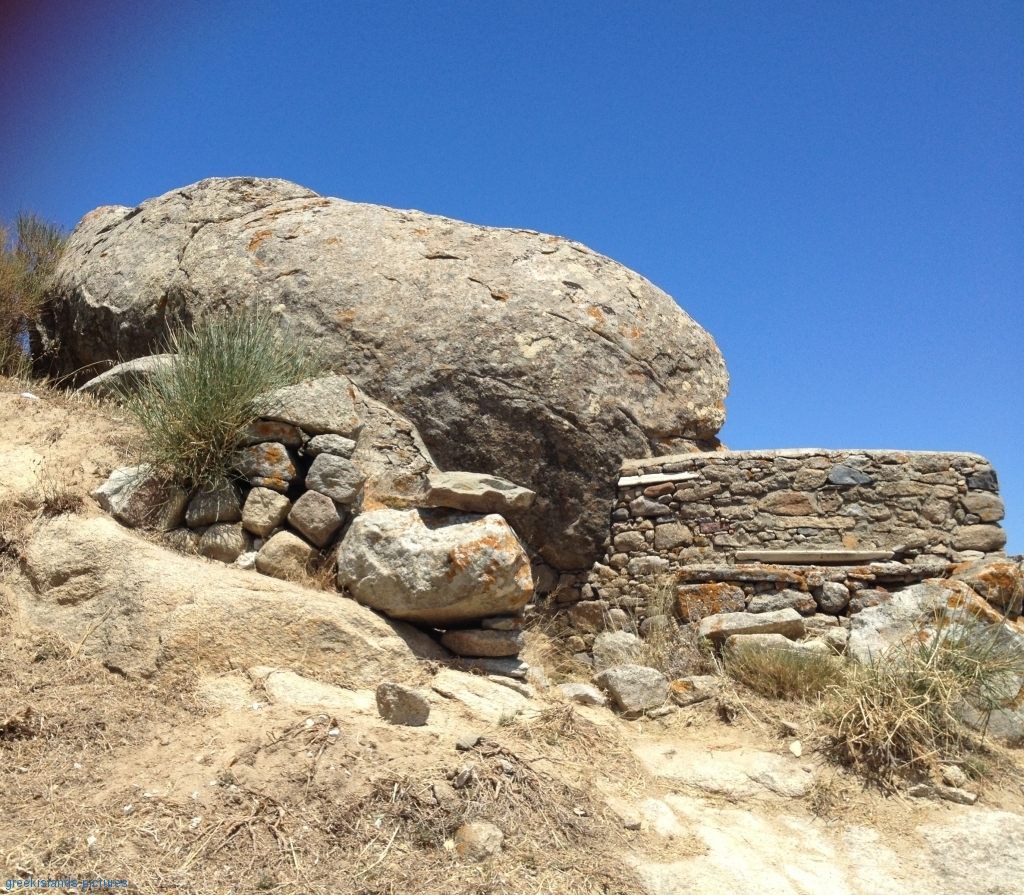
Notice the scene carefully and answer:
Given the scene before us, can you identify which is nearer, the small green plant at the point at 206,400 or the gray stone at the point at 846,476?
the small green plant at the point at 206,400

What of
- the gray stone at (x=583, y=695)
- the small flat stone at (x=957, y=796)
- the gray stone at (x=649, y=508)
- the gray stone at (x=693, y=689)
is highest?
the gray stone at (x=649, y=508)

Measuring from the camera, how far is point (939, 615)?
590 cm

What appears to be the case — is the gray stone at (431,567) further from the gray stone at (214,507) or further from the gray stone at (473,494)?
the gray stone at (214,507)

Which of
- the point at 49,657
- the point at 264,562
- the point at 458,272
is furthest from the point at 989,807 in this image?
the point at 458,272

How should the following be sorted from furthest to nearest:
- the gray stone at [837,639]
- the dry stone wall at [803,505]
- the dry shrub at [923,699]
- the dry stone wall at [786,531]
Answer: the dry stone wall at [803,505]
the dry stone wall at [786,531]
the gray stone at [837,639]
the dry shrub at [923,699]

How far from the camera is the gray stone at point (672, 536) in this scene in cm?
706

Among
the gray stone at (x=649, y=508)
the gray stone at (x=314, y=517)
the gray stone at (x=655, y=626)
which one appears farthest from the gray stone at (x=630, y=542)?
the gray stone at (x=314, y=517)

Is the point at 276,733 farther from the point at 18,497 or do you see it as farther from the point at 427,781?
the point at 18,497

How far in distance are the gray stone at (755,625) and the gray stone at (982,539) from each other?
53.9 inches

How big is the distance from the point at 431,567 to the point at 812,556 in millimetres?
3177

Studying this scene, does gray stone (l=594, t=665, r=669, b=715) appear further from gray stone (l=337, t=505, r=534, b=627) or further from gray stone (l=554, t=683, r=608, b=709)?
gray stone (l=337, t=505, r=534, b=627)

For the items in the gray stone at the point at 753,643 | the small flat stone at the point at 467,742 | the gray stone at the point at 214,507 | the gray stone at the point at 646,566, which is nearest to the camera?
the small flat stone at the point at 467,742

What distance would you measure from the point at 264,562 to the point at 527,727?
6.02 feet

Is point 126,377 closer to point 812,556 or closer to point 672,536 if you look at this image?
point 672,536
